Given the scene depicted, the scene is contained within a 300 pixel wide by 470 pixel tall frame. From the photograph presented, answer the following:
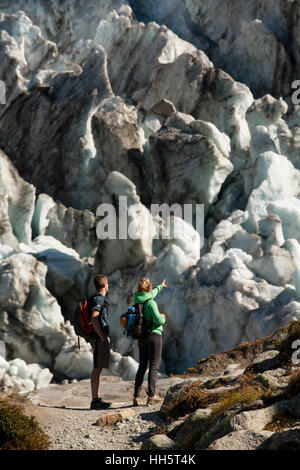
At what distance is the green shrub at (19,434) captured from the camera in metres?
9.54

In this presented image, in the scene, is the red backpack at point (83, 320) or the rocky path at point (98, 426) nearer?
the rocky path at point (98, 426)

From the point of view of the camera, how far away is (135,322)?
12.3 metres

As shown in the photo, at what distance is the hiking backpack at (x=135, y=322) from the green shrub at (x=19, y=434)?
2.83 meters

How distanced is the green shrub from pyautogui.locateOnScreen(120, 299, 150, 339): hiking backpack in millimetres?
2827

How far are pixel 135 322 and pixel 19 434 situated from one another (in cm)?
339

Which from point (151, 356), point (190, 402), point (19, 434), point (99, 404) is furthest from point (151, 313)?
point (19, 434)

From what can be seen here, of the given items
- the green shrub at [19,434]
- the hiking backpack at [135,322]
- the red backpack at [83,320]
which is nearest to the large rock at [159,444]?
the green shrub at [19,434]

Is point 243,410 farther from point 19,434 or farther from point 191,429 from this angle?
point 19,434

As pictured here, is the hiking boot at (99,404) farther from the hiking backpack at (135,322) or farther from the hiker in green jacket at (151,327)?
the hiking backpack at (135,322)

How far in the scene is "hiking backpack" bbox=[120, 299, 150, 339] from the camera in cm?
1228

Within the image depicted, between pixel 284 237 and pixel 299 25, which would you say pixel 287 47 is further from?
pixel 284 237

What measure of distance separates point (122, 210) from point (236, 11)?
101 ft
